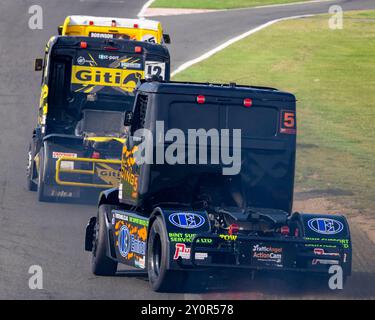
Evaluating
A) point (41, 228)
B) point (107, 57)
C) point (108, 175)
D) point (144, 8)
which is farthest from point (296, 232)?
point (144, 8)

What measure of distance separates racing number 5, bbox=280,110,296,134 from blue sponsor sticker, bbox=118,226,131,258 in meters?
2.50

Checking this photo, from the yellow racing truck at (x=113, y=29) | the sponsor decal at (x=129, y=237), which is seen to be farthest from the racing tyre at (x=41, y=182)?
the sponsor decal at (x=129, y=237)

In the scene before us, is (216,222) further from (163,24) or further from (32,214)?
(163,24)

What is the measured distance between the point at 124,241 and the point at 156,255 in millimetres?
1169

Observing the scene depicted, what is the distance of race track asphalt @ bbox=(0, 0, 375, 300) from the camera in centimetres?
1511

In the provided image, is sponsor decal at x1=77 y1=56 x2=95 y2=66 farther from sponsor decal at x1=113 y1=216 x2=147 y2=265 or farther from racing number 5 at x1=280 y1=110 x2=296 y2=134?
racing number 5 at x1=280 y1=110 x2=296 y2=134

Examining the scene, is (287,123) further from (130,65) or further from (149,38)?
(149,38)

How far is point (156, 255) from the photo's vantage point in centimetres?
1505

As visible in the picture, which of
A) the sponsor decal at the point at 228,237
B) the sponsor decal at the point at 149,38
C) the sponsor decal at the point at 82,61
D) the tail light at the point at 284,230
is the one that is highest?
the sponsor decal at the point at 149,38

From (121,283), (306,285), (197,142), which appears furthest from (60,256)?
A: (306,285)

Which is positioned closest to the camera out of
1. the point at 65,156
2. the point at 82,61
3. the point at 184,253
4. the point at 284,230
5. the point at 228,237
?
the point at 184,253

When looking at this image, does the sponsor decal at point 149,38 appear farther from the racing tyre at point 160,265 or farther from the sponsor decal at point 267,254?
the sponsor decal at point 267,254

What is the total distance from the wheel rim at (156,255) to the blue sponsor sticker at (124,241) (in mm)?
928

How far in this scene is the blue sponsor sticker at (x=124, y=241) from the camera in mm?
16031
